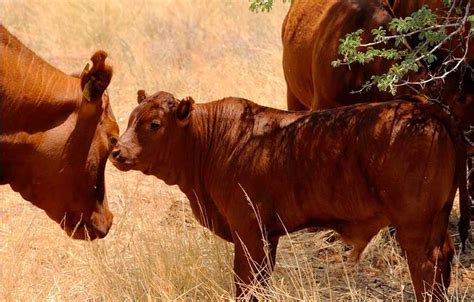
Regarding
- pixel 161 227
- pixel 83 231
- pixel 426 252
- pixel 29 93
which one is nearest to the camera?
pixel 426 252

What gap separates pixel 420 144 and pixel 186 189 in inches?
48.6

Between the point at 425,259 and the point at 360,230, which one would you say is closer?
the point at 425,259

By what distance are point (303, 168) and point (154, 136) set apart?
2.35 ft

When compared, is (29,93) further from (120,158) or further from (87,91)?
(120,158)

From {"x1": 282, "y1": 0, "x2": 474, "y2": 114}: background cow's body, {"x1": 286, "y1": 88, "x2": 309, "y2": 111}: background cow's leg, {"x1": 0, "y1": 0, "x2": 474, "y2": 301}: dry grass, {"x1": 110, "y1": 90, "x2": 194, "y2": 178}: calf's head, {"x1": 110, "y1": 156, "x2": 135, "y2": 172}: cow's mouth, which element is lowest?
{"x1": 0, "y1": 0, "x2": 474, "y2": 301}: dry grass

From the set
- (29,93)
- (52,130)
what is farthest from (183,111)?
(29,93)

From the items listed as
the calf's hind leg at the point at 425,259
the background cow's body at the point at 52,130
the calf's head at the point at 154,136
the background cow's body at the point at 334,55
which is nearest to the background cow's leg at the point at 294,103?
the background cow's body at the point at 334,55

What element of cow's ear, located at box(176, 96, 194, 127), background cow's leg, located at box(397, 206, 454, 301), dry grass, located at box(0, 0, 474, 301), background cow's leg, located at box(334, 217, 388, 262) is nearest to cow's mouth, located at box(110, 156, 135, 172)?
cow's ear, located at box(176, 96, 194, 127)

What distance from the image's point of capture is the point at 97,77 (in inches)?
203

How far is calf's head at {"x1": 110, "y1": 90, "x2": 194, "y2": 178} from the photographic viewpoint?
Answer: 4.70 meters

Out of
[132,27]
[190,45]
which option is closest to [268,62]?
[190,45]

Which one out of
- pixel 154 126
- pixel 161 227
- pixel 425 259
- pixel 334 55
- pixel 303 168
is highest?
pixel 334 55

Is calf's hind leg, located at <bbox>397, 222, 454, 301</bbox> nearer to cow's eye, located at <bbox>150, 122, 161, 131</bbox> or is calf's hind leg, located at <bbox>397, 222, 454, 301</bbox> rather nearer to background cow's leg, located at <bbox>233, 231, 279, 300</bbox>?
background cow's leg, located at <bbox>233, 231, 279, 300</bbox>

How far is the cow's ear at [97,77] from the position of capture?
512 cm
